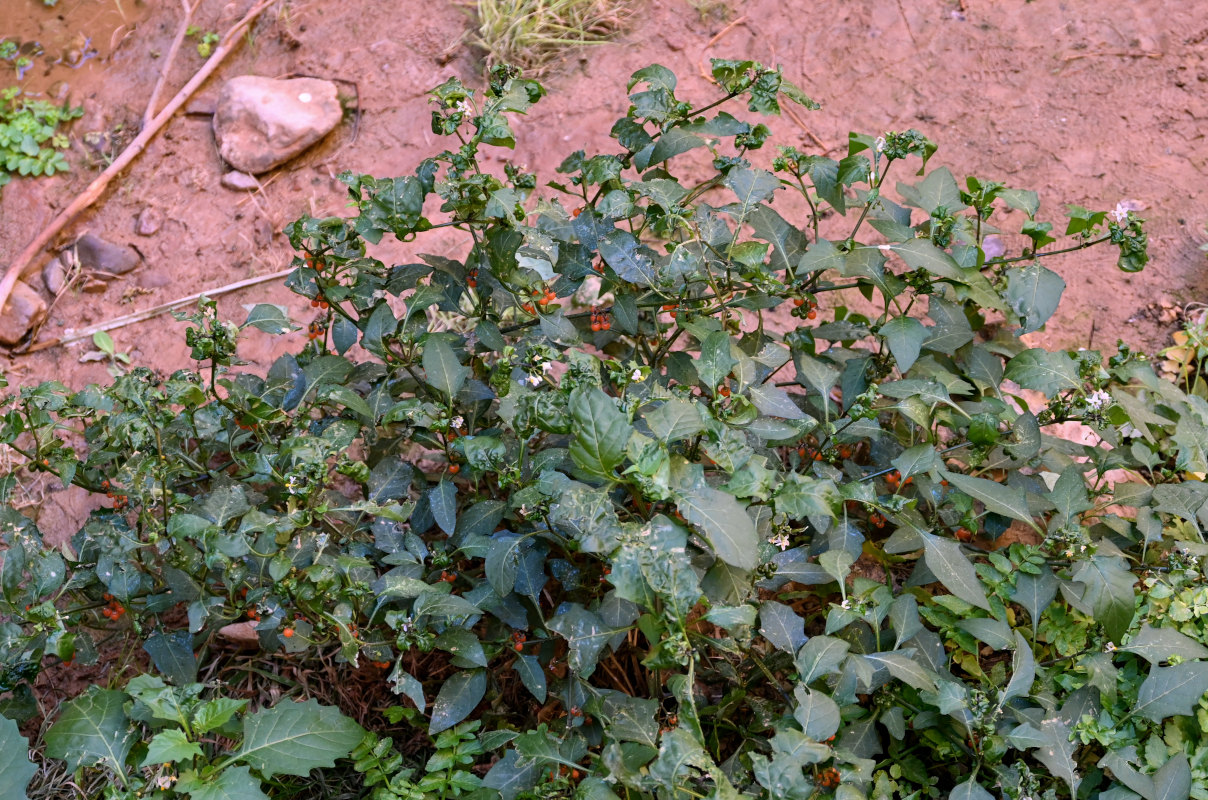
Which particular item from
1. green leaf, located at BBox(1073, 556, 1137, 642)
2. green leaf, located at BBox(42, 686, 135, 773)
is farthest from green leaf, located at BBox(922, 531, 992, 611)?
green leaf, located at BBox(42, 686, 135, 773)

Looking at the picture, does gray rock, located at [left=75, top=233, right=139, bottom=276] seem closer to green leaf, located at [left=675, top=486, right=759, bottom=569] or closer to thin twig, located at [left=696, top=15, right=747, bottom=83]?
thin twig, located at [left=696, top=15, right=747, bottom=83]

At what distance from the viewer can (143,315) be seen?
395 centimetres

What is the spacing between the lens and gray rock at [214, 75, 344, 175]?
4.31 meters

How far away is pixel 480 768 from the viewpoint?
2.58 metres

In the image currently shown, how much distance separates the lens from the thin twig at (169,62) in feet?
14.9

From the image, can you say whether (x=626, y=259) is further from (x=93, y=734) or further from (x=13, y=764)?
(x=13, y=764)

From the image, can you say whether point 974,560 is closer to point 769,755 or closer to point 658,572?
point 769,755

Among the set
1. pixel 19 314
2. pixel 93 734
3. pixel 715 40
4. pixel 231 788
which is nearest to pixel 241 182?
pixel 19 314

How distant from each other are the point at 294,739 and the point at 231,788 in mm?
200

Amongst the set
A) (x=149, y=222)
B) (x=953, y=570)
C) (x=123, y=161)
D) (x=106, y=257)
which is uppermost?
(x=953, y=570)

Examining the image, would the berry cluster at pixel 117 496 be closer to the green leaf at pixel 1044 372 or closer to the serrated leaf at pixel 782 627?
the serrated leaf at pixel 782 627

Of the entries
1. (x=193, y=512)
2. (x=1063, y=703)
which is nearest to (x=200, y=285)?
(x=193, y=512)

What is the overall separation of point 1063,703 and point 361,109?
159 inches

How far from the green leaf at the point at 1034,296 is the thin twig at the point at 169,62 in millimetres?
4265
